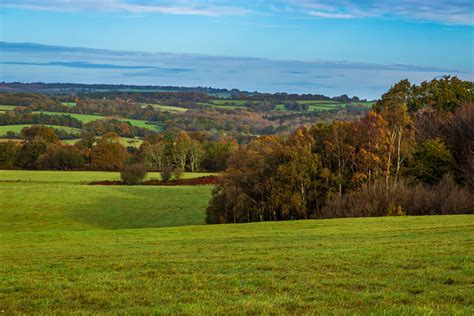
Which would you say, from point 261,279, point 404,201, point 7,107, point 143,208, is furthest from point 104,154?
point 261,279

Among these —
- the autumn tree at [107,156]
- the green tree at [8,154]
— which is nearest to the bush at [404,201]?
the autumn tree at [107,156]

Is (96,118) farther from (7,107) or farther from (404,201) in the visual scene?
(404,201)

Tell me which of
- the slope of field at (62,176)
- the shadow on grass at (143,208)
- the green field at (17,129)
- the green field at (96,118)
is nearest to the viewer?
the shadow on grass at (143,208)

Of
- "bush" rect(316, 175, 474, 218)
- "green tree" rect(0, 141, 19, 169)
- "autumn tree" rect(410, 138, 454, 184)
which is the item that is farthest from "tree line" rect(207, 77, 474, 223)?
"green tree" rect(0, 141, 19, 169)

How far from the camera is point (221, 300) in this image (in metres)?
11.2

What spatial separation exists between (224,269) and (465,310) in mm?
7408

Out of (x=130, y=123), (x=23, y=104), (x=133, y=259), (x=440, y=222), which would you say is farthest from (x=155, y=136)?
(x=133, y=259)

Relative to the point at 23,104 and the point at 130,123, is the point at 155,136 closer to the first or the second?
the point at 130,123

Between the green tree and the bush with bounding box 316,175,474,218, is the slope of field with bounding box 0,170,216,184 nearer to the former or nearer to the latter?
the green tree

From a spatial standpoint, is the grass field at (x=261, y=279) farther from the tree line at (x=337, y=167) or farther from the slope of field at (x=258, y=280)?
the tree line at (x=337, y=167)

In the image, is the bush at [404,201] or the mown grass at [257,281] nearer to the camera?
the mown grass at [257,281]

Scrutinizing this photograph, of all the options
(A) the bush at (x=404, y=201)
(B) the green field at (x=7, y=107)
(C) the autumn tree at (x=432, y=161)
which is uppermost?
(B) the green field at (x=7, y=107)

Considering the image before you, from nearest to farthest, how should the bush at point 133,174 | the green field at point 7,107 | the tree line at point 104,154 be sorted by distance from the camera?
the bush at point 133,174 < the tree line at point 104,154 < the green field at point 7,107

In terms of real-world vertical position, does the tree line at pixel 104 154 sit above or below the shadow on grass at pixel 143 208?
above
